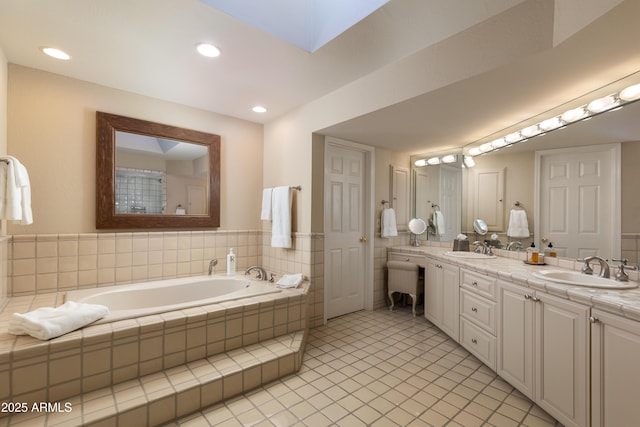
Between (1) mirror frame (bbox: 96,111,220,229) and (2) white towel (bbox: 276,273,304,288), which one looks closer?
(1) mirror frame (bbox: 96,111,220,229)

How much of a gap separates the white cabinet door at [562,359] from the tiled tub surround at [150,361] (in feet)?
5.17

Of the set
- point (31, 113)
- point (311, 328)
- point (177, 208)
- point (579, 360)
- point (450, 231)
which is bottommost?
point (311, 328)

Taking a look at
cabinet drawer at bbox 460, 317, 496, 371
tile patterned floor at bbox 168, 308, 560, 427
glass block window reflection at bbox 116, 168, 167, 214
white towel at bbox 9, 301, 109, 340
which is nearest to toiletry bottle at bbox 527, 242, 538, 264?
cabinet drawer at bbox 460, 317, 496, 371

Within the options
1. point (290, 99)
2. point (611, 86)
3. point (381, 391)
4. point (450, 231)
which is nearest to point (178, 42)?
point (290, 99)

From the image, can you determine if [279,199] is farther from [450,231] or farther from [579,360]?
[579,360]

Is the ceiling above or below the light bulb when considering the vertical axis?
above

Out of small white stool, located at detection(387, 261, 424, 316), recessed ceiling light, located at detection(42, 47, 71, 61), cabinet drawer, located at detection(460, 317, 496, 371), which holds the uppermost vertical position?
recessed ceiling light, located at detection(42, 47, 71, 61)

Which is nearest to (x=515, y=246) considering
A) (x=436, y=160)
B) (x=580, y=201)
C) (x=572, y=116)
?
(x=580, y=201)

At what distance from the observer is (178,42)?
182 centimetres

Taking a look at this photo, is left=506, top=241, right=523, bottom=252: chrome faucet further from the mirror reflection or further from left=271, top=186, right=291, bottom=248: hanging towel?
the mirror reflection

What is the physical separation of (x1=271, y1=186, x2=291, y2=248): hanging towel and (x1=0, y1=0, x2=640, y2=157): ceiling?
87cm

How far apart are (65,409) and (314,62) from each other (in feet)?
8.44

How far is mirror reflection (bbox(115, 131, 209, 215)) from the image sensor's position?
2609mm

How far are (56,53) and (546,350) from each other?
382 cm
